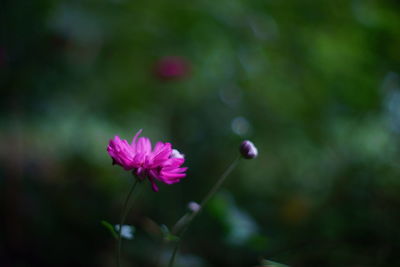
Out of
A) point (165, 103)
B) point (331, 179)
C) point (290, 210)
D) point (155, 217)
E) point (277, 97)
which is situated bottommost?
point (155, 217)

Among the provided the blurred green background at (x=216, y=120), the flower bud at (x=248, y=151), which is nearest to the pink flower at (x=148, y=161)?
the flower bud at (x=248, y=151)

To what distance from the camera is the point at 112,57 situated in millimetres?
2217

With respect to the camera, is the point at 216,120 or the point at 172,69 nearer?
the point at 172,69

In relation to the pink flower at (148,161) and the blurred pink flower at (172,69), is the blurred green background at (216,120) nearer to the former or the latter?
the blurred pink flower at (172,69)

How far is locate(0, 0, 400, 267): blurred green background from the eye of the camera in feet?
4.29

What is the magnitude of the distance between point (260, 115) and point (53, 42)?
112 centimetres

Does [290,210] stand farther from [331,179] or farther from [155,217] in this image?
[155,217]

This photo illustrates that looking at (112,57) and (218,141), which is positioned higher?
(112,57)

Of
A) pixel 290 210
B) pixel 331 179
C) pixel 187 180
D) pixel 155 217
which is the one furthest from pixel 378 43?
pixel 155 217

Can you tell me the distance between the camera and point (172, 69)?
176 centimetres

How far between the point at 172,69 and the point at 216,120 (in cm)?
36

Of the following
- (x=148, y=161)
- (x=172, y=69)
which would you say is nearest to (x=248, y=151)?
(x=148, y=161)

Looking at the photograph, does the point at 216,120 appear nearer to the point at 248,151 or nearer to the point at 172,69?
the point at 172,69

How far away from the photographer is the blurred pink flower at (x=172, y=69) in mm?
1756
